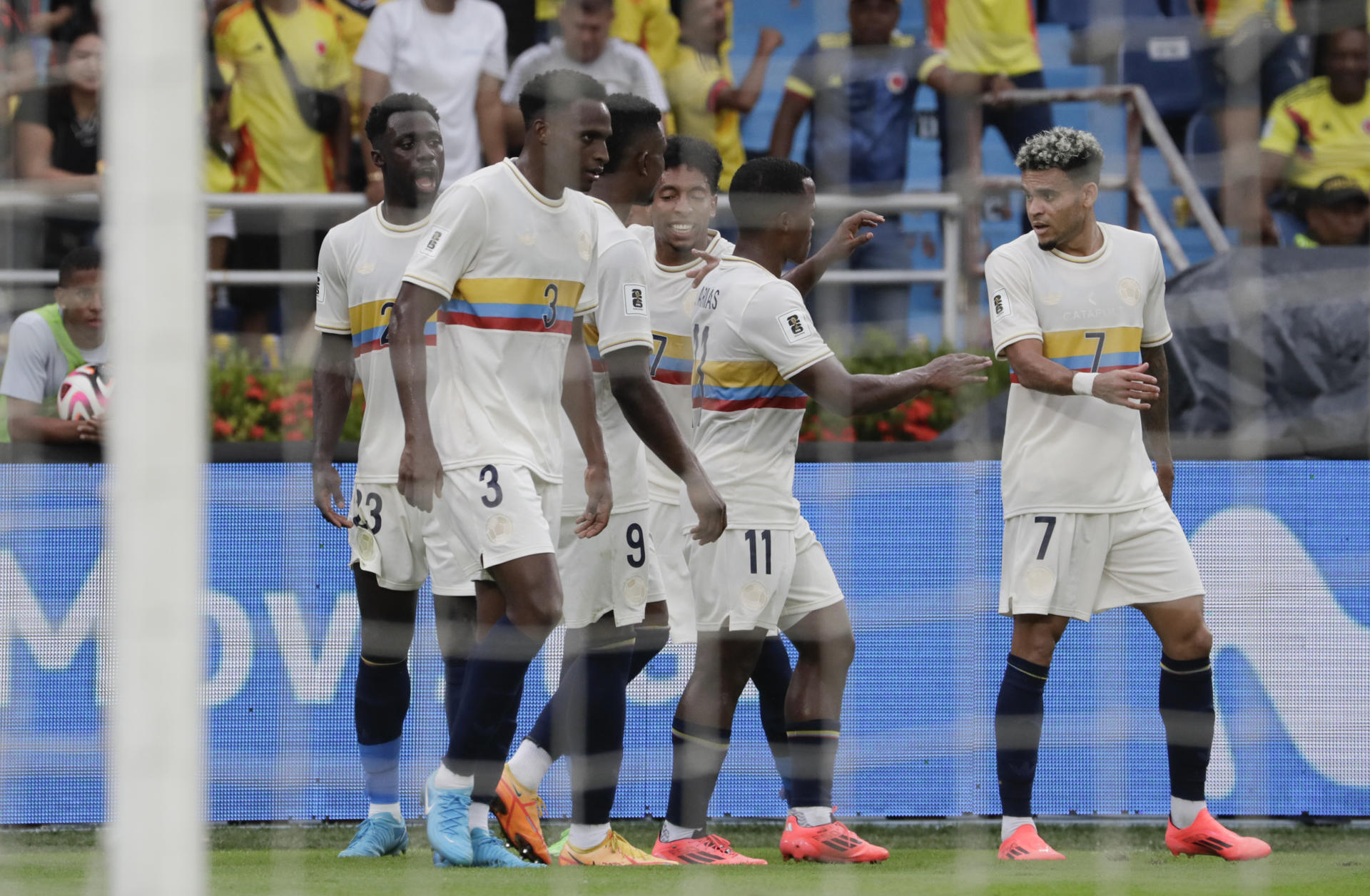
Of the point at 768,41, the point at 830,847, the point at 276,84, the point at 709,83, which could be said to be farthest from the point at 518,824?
the point at 768,41

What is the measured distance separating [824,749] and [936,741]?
106cm

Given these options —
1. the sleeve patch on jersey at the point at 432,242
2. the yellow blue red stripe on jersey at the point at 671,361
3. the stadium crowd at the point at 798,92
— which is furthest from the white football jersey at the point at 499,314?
the stadium crowd at the point at 798,92

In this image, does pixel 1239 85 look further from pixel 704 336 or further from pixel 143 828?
pixel 143 828

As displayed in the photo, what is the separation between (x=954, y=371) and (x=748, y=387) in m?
0.63

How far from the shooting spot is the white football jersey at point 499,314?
3.86 meters

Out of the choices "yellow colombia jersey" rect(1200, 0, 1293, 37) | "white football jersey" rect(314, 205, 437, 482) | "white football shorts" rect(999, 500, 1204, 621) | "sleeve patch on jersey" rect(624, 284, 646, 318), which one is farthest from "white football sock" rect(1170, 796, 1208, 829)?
"yellow colombia jersey" rect(1200, 0, 1293, 37)

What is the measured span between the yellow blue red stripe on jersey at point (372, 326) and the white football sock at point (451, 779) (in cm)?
108

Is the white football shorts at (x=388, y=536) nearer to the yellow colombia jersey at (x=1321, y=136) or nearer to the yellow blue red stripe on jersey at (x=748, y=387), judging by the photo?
the yellow blue red stripe on jersey at (x=748, y=387)

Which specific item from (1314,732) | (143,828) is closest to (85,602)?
(143,828)

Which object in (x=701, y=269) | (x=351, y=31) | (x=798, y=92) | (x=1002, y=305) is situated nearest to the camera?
A: (x=1002, y=305)

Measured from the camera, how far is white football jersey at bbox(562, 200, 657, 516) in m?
4.19

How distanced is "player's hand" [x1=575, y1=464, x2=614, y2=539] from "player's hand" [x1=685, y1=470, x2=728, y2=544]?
269mm

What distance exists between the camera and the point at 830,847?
13.9 ft

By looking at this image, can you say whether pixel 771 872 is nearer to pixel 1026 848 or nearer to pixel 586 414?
pixel 1026 848
